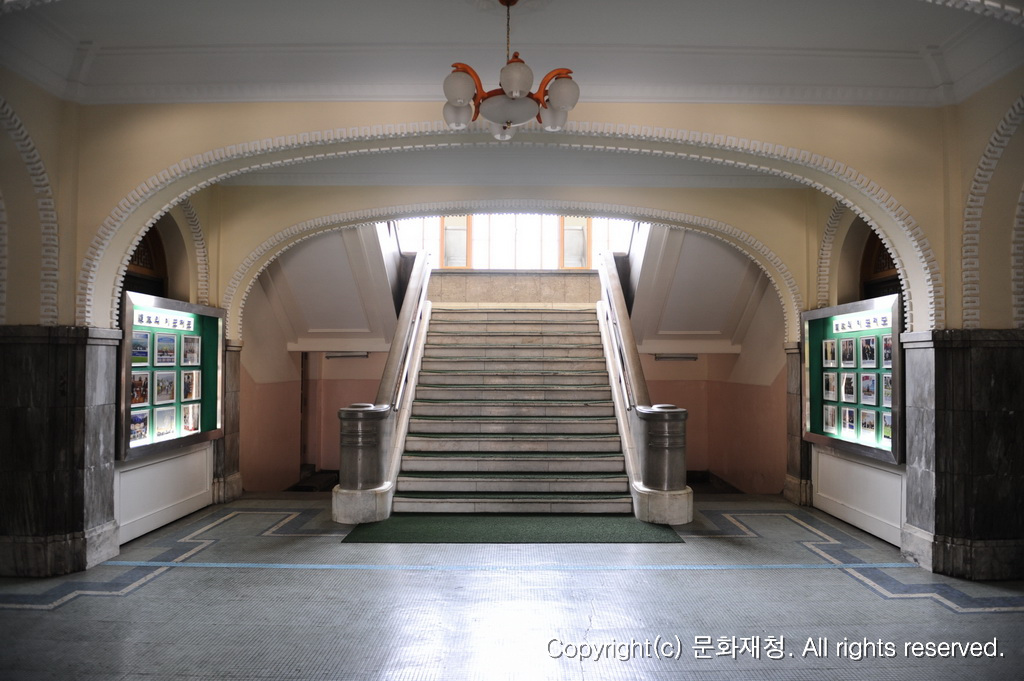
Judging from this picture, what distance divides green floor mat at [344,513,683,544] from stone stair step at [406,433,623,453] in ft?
3.16

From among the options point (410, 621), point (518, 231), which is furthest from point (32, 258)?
point (518, 231)

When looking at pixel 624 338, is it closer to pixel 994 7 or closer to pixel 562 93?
pixel 562 93

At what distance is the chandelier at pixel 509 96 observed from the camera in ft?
10.7

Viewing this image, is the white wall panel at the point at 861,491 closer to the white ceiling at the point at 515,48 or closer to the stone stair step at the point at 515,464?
the stone stair step at the point at 515,464

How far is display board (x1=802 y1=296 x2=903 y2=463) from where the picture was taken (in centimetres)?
536

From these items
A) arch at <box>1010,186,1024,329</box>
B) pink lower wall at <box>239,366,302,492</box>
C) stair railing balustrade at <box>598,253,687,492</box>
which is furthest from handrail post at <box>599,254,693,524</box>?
pink lower wall at <box>239,366,302,492</box>

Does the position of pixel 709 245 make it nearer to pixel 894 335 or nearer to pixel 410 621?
pixel 894 335

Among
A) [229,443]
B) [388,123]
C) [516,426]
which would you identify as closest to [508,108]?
[388,123]

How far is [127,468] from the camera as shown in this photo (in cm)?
557

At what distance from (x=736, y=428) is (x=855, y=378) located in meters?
4.81

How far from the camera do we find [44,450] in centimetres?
467

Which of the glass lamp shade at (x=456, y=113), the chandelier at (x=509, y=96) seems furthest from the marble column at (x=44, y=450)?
the chandelier at (x=509, y=96)

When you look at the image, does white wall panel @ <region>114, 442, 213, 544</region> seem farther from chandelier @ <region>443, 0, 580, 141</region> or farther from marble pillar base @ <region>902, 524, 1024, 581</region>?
marble pillar base @ <region>902, 524, 1024, 581</region>

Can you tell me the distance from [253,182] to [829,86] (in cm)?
568
